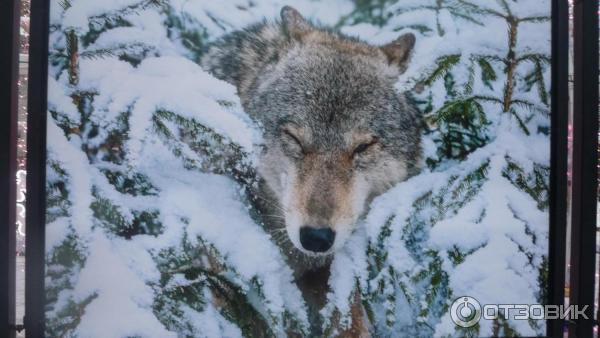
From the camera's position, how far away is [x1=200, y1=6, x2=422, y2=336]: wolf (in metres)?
1.83

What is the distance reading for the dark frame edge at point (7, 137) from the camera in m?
1.72

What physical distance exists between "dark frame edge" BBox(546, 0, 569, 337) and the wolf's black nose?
3.23 ft

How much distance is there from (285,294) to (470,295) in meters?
0.78

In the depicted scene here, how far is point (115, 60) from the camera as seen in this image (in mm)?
1781

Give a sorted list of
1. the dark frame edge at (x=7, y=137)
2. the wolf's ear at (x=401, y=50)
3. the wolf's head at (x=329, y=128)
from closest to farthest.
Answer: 1. the dark frame edge at (x=7, y=137)
2. the wolf's head at (x=329, y=128)
3. the wolf's ear at (x=401, y=50)

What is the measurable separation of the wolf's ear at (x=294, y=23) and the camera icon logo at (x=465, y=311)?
1.27m

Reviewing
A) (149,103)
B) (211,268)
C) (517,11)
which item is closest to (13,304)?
(211,268)

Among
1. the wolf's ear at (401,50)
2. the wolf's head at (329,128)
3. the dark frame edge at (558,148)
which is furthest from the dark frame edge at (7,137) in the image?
the dark frame edge at (558,148)

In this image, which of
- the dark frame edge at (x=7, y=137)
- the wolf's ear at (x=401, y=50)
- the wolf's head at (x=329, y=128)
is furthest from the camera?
the wolf's ear at (x=401, y=50)

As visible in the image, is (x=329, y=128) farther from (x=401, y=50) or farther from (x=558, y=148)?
(x=558, y=148)

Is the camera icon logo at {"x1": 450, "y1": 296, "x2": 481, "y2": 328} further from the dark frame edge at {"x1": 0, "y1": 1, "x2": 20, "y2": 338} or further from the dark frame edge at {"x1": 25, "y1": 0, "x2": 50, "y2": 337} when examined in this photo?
the dark frame edge at {"x1": 0, "y1": 1, "x2": 20, "y2": 338}

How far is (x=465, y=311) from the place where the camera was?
6.61ft

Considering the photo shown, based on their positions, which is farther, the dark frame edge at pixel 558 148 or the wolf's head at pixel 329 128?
the dark frame edge at pixel 558 148

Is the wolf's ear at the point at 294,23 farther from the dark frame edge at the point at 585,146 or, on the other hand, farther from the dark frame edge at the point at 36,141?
the dark frame edge at the point at 585,146
